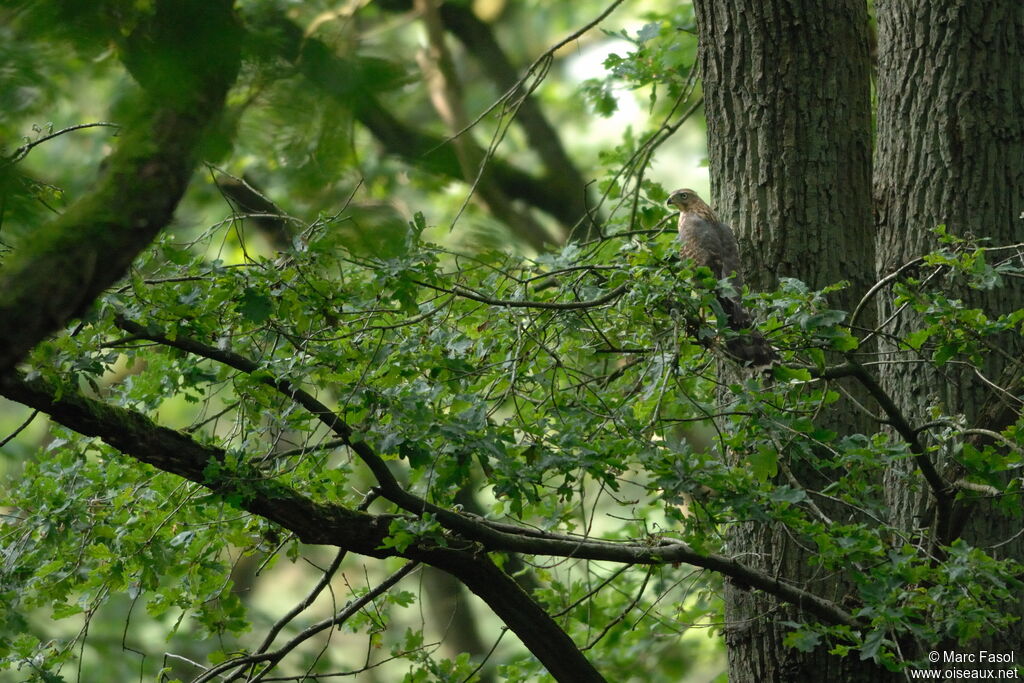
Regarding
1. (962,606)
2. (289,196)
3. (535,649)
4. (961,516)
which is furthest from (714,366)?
(289,196)

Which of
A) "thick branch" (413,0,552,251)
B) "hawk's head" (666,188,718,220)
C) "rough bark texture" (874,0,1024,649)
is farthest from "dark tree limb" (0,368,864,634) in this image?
"hawk's head" (666,188,718,220)

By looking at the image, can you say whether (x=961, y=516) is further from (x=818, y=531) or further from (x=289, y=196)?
(x=289, y=196)

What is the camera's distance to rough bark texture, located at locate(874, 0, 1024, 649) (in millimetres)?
3973

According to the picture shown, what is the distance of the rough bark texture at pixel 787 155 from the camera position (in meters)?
3.85

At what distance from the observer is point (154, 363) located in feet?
11.8

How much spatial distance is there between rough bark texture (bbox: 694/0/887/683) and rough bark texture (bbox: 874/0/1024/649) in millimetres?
228

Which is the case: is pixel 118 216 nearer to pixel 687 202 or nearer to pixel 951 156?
pixel 951 156

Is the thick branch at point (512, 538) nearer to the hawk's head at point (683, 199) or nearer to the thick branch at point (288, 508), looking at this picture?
the thick branch at point (288, 508)

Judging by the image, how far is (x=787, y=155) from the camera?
394cm

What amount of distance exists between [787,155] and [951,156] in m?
0.74

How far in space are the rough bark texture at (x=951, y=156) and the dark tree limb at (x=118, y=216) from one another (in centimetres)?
330

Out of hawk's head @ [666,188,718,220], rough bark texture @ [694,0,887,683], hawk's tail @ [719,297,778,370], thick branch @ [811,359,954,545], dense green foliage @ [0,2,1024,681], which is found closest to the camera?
dense green foliage @ [0,2,1024,681]
